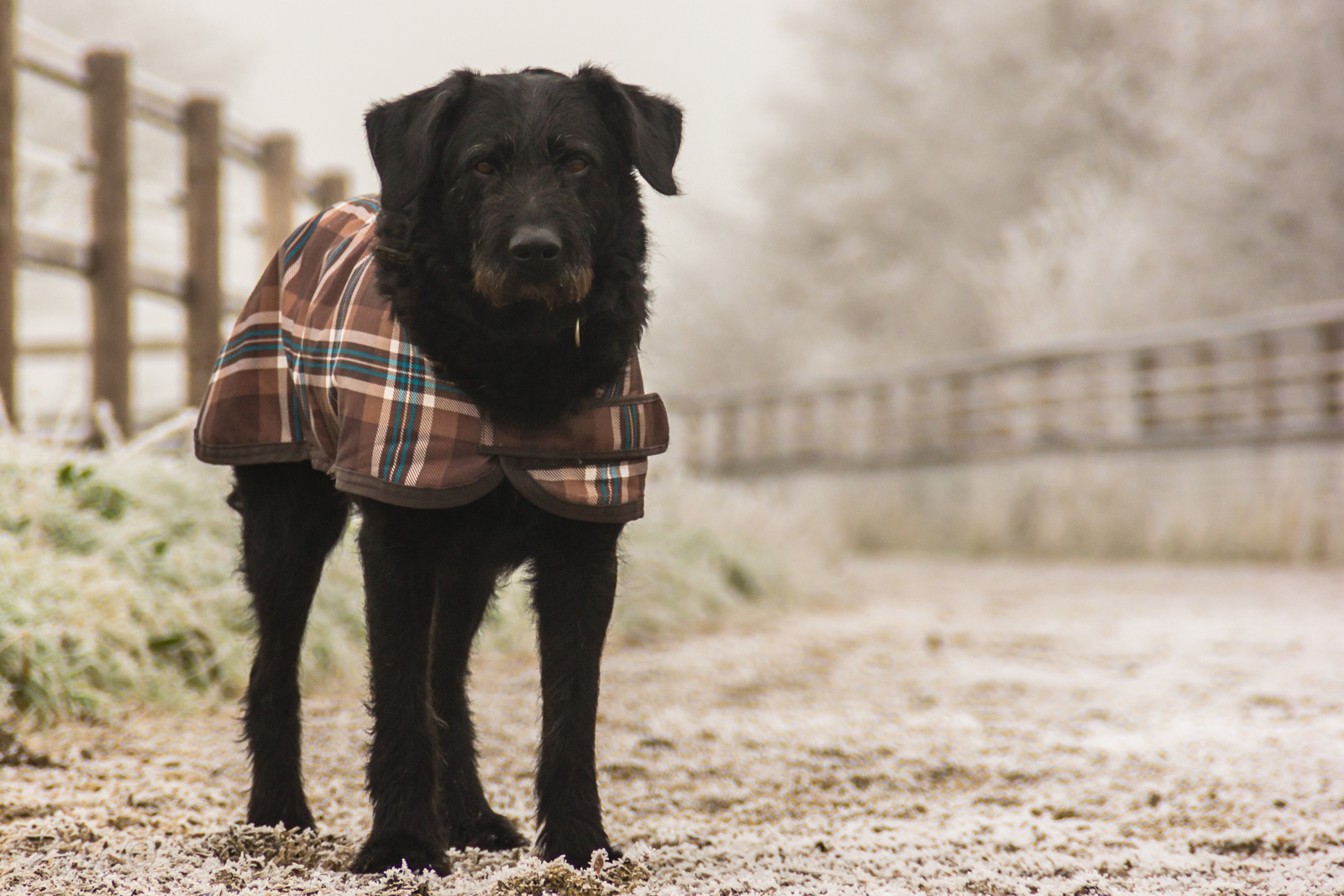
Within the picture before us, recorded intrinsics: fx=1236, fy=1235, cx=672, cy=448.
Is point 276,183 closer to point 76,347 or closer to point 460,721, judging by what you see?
point 76,347

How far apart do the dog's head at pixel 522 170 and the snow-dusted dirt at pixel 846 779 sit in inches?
43.6

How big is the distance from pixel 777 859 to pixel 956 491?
40.6 feet

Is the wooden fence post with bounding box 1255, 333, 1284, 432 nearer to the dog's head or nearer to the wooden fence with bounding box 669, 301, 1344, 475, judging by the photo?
the wooden fence with bounding box 669, 301, 1344, 475

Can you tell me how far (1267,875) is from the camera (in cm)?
246

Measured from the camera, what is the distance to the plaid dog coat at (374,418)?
233 centimetres

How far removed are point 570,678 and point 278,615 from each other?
77cm

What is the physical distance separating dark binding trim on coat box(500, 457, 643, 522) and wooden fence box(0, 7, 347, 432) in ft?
11.7

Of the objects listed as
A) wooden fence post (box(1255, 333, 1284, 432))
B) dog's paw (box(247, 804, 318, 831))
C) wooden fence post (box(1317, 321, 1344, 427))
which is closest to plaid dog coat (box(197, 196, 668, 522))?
dog's paw (box(247, 804, 318, 831))

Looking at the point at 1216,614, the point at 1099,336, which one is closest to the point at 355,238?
the point at 1216,614

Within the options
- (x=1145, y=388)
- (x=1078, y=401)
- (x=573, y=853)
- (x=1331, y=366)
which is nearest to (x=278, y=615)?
(x=573, y=853)

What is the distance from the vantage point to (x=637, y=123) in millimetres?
2508

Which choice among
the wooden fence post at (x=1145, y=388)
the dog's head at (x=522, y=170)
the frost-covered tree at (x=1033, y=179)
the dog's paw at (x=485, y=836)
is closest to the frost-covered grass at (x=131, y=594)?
the dog's paw at (x=485, y=836)

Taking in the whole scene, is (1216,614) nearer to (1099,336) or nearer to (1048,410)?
(1048,410)

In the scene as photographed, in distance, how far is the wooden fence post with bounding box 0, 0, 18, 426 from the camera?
200 inches
